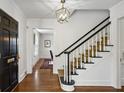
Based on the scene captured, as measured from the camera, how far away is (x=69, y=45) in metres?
7.07

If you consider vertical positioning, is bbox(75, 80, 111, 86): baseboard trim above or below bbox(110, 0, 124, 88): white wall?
below

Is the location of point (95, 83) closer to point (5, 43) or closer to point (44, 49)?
point (5, 43)

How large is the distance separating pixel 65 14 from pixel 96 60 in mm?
2188

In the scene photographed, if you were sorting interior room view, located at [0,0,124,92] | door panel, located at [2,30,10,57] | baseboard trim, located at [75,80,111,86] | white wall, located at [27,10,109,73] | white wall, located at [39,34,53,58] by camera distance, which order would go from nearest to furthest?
door panel, located at [2,30,10,57], interior room view, located at [0,0,124,92], baseboard trim, located at [75,80,111,86], white wall, located at [27,10,109,73], white wall, located at [39,34,53,58]

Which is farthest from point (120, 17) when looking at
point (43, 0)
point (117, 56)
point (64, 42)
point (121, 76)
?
point (64, 42)

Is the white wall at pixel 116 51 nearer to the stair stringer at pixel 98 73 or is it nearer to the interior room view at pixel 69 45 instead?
the interior room view at pixel 69 45

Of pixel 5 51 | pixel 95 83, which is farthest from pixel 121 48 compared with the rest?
pixel 5 51

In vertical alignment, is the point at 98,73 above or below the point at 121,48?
below

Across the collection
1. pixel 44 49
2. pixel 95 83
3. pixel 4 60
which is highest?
pixel 44 49

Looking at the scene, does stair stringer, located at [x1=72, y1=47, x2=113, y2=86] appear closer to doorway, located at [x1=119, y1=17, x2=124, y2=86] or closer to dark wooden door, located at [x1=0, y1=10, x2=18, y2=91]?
doorway, located at [x1=119, y1=17, x2=124, y2=86]

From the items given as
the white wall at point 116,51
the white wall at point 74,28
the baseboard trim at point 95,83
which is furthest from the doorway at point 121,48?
the white wall at point 74,28

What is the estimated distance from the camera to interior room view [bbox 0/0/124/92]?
412cm

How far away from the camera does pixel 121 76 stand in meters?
5.26

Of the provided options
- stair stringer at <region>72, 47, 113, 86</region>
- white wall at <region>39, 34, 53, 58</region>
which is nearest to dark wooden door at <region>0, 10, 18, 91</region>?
stair stringer at <region>72, 47, 113, 86</region>
